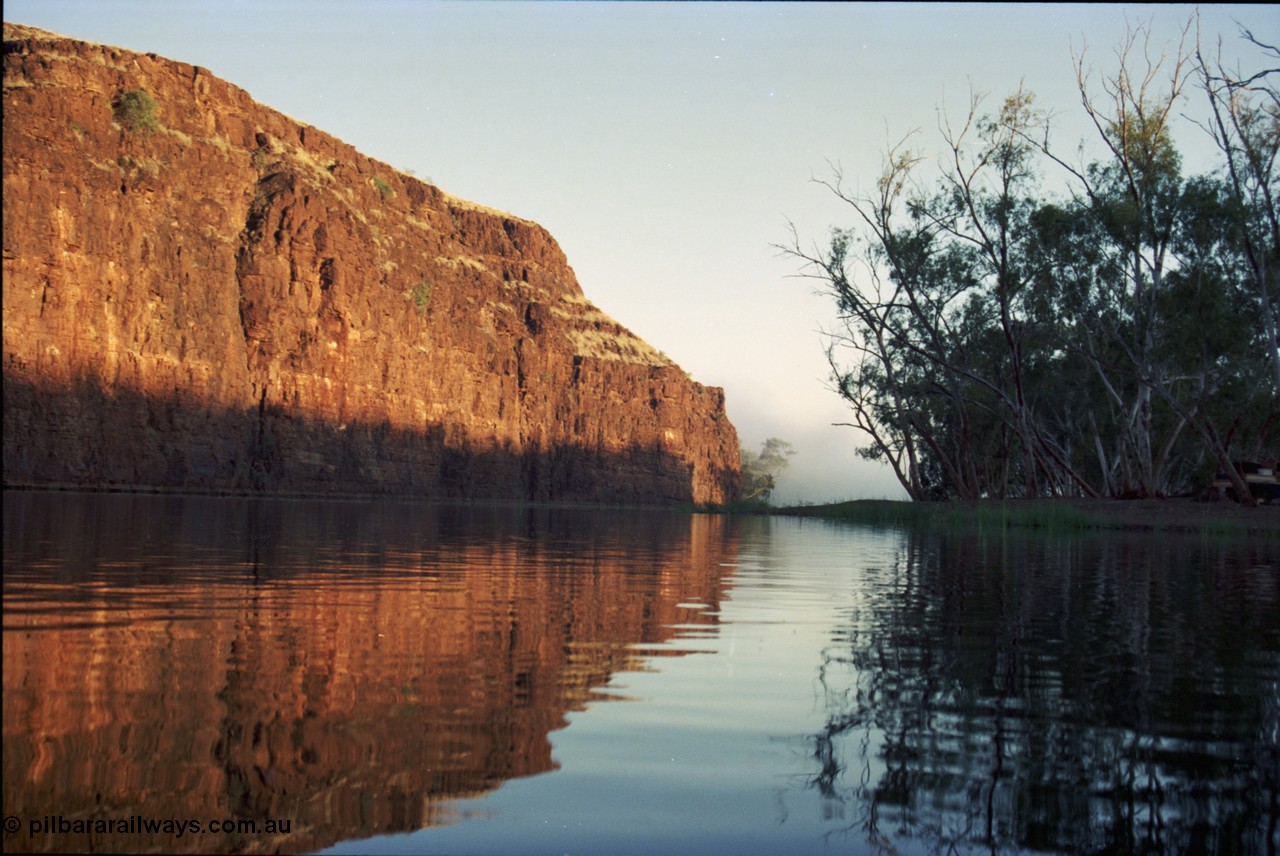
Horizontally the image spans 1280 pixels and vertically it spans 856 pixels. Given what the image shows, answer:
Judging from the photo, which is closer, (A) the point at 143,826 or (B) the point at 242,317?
(A) the point at 143,826

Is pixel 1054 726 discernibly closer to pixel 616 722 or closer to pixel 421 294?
pixel 616 722

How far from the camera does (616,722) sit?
16.3 feet

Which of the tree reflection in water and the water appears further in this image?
the tree reflection in water

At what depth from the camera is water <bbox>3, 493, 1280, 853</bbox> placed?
3520 mm

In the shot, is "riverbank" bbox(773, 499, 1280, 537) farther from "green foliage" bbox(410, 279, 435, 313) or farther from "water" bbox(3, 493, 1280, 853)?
"green foliage" bbox(410, 279, 435, 313)

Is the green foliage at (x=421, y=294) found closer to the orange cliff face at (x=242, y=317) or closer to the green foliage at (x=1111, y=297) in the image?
the orange cliff face at (x=242, y=317)

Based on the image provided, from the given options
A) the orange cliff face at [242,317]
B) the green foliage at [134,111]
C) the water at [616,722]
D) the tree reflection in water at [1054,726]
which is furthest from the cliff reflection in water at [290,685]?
the green foliage at [134,111]

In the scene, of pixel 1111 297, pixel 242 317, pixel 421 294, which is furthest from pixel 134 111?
pixel 1111 297

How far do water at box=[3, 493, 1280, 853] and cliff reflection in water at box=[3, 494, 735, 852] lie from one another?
0.02 m

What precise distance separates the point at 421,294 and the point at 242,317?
29059 mm

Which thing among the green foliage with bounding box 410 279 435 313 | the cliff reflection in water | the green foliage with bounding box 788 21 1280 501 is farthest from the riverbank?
the green foliage with bounding box 410 279 435 313

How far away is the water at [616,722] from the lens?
11.5 feet

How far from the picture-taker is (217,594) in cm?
938

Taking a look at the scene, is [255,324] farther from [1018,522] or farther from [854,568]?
[854,568]
